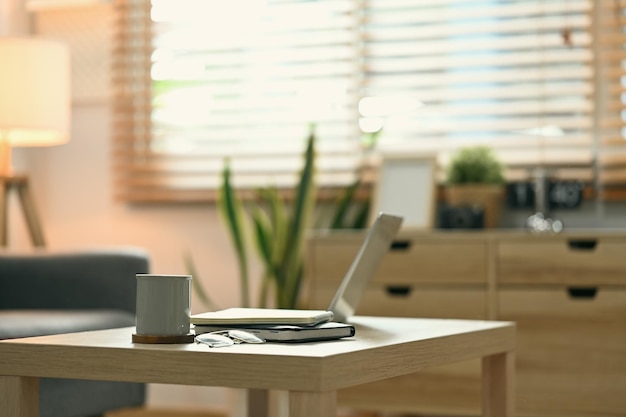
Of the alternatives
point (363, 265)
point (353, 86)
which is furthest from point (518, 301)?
point (363, 265)

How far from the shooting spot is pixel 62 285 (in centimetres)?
308

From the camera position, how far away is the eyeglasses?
1.52m

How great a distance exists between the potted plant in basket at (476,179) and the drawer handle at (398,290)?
1.13 ft

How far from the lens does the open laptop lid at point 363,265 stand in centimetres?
193

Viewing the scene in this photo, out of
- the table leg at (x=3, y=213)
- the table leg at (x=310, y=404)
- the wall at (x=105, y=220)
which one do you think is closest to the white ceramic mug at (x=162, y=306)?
the table leg at (x=310, y=404)

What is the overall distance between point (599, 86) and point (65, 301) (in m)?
1.90

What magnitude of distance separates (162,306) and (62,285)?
1598 millimetres

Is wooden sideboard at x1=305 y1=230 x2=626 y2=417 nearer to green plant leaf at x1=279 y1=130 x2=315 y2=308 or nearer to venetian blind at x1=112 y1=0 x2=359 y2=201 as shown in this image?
green plant leaf at x1=279 y1=130 x2=315 y2=308

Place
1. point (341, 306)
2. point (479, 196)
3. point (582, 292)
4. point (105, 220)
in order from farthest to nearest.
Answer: point (105, 220) < point (479, 196) < point (582, 292) < point (341, 306)

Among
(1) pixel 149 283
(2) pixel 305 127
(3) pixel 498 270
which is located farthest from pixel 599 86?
(1) pixel 149 283

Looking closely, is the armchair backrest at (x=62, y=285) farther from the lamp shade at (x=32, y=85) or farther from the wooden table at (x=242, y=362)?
the wooden table at (x=242, y=362)

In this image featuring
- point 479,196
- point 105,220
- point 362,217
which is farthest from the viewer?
point 105,220

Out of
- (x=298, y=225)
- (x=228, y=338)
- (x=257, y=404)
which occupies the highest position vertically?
(x=298, y=225)

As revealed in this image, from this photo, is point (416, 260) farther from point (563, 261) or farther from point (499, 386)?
point (499, 386)
